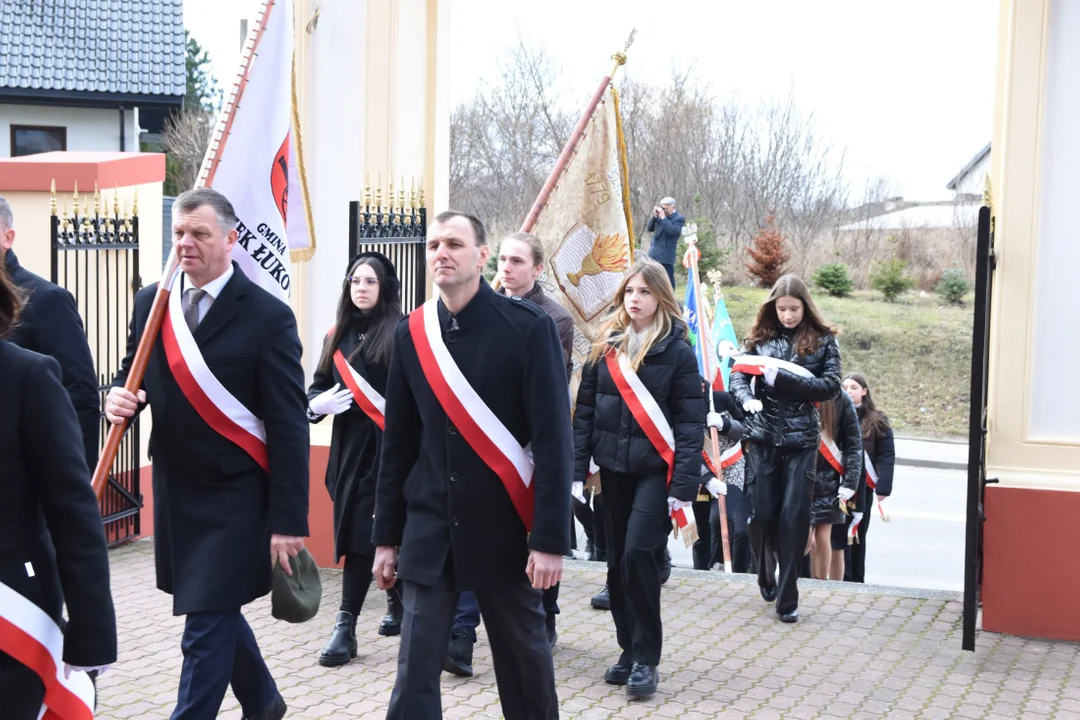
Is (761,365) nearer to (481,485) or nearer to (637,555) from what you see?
(637,555)

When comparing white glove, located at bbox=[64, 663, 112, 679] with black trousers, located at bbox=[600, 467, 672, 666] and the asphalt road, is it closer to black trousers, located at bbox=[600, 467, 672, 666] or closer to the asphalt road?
black trousers, located at bbox=[600, 467, 672, 666]

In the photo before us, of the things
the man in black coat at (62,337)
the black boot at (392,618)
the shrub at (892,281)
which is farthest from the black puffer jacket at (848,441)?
the shrub at (892,281)

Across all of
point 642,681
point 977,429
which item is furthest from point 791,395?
point 642,681

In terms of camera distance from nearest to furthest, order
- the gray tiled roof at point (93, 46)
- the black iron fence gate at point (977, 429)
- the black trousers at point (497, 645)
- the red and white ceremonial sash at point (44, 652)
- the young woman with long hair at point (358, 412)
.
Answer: the red and white ceremonial sash at point (44, 652)
the black trousers at point (497, 645)
the black iron fence gate at point (977, 429)
the young woman with long hair at point (358, 412)
the gray tiled roof at point (93, 46)

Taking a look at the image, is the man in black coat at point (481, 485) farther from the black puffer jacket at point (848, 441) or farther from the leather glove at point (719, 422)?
the black puffer jacket at point (848, 441)

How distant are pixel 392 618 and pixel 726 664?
1.67m

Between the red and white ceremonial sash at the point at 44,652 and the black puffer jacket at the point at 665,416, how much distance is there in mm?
3238

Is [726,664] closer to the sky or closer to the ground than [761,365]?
closer to the ground

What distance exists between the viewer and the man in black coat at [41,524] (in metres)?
2.71

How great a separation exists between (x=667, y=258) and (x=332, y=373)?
11030 mm

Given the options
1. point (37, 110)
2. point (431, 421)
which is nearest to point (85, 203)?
point (431, 421)

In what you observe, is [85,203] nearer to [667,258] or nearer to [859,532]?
[859,532]

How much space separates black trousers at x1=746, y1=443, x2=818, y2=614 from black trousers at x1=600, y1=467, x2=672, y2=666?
53.2 inches

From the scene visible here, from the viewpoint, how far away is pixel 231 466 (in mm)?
4293
